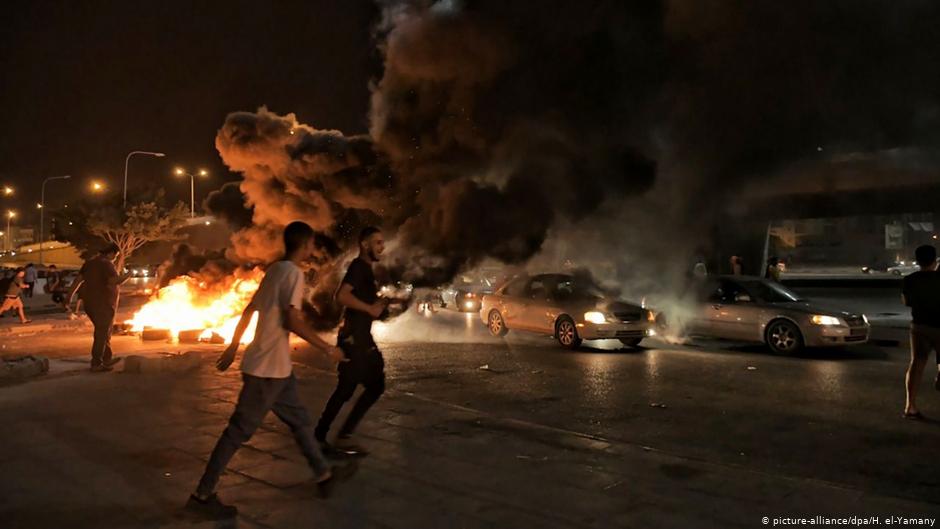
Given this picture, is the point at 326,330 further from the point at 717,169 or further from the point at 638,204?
the point at 717,169

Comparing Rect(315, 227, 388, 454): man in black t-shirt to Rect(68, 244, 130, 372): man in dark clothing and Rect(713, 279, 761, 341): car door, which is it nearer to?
Rect(68, 244, 130, 372): man in dark clothing

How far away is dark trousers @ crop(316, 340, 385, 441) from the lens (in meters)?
5.64

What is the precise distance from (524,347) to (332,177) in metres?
4.90

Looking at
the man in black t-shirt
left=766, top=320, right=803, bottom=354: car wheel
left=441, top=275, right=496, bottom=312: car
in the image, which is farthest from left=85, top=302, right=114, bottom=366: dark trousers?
left=441, top=275, right=496, bottom=312: car

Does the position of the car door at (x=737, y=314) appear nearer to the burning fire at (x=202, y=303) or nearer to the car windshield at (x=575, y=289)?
the car windshield at (x=575, y=289)

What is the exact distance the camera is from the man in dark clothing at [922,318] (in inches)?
266

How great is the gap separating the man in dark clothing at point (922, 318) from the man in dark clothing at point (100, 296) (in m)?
8.76

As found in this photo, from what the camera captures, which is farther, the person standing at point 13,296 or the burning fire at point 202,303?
the person standing at point 13,296

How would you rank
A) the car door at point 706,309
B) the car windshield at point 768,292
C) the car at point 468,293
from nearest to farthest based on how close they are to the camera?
the car windshield at point 768,292
the car door at point 706,309
the car at point 468,293

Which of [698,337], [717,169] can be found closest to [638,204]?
[717,169]

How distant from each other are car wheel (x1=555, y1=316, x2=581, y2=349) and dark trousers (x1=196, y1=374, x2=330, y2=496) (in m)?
8.52

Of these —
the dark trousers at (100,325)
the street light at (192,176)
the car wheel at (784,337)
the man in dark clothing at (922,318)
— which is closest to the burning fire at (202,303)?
the dark trousers at (100,325)

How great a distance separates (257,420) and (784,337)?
988 cm

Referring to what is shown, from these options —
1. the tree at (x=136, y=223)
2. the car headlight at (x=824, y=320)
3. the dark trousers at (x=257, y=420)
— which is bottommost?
the dark trousers at (x=257, y=420)
